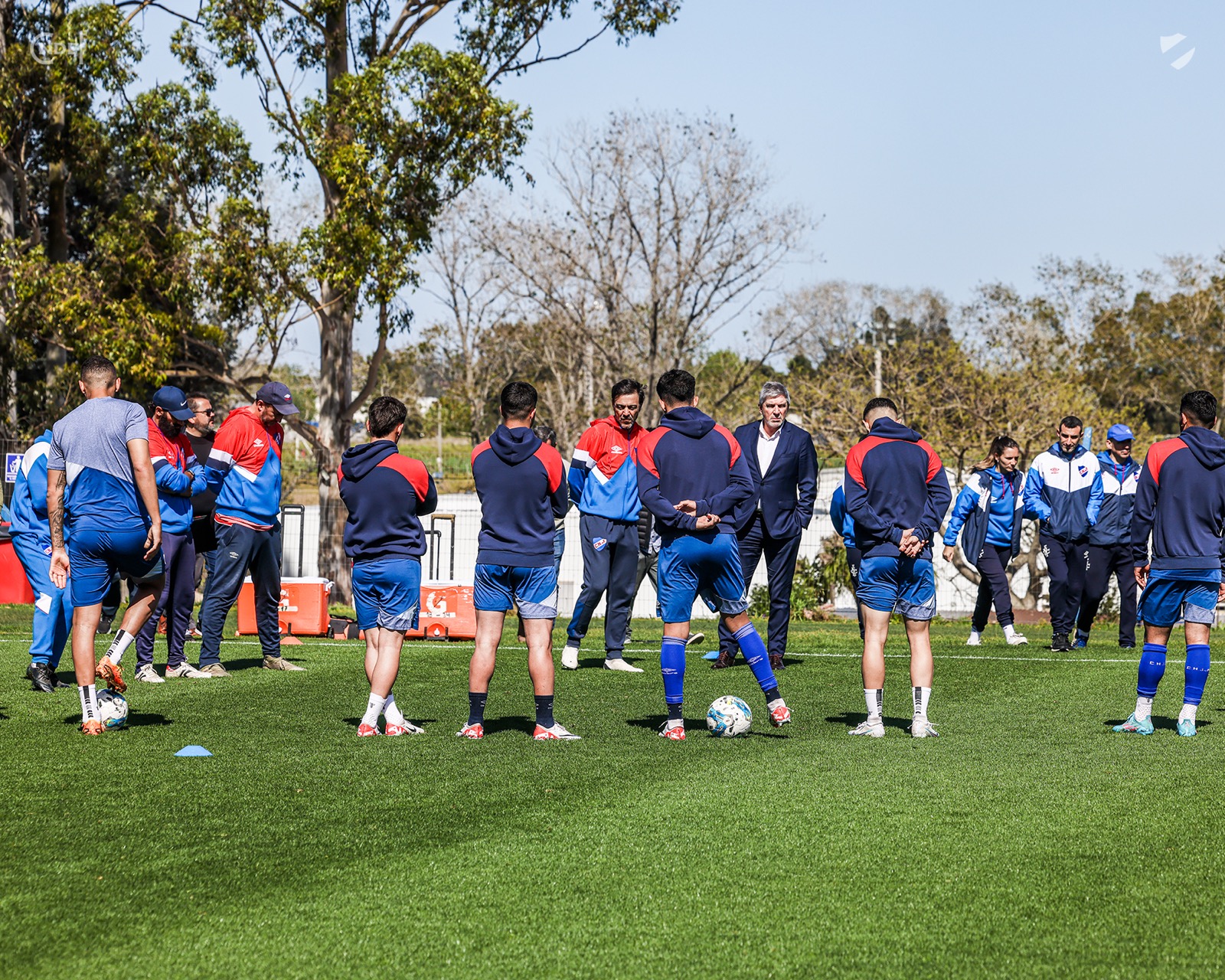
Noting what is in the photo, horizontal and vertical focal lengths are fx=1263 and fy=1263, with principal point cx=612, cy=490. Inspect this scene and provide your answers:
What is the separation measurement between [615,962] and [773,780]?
2584 millimetres

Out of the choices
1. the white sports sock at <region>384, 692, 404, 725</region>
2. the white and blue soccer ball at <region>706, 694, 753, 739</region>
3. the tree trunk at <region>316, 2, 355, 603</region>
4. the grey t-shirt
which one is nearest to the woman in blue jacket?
the white and blue soccer ball at <region>706, 694, 753, 739</region>

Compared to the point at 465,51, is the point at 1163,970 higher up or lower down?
lower down

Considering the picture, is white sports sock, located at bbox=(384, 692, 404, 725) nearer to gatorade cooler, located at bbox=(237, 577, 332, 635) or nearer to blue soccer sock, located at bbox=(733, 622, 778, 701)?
blue soccer sock, located at bbox=(733, 622, 778, 701)

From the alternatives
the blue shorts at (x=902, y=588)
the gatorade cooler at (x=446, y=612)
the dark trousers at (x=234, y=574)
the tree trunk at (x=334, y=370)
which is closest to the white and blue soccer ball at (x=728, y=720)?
the blue shorts at (x=902, y=588)

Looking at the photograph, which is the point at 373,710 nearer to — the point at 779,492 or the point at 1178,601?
the point at 779,492

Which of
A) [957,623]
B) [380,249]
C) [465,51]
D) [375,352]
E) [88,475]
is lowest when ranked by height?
[957,623]

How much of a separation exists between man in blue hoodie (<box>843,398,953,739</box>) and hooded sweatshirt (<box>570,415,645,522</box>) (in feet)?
10.3

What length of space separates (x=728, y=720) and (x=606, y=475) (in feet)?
11.3

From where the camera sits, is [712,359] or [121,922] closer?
[121,922]

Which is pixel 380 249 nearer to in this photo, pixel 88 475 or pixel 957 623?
pixel 957 623

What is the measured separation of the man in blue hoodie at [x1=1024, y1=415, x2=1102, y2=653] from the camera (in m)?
12.5

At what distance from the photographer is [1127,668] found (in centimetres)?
1057

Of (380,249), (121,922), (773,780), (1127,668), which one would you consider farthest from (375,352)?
(121,922)

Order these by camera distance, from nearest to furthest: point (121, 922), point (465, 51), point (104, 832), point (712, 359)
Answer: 1. point (121, 922)
2. point (104, 832)
3. point (465, 51)
4. point (712, 359)
